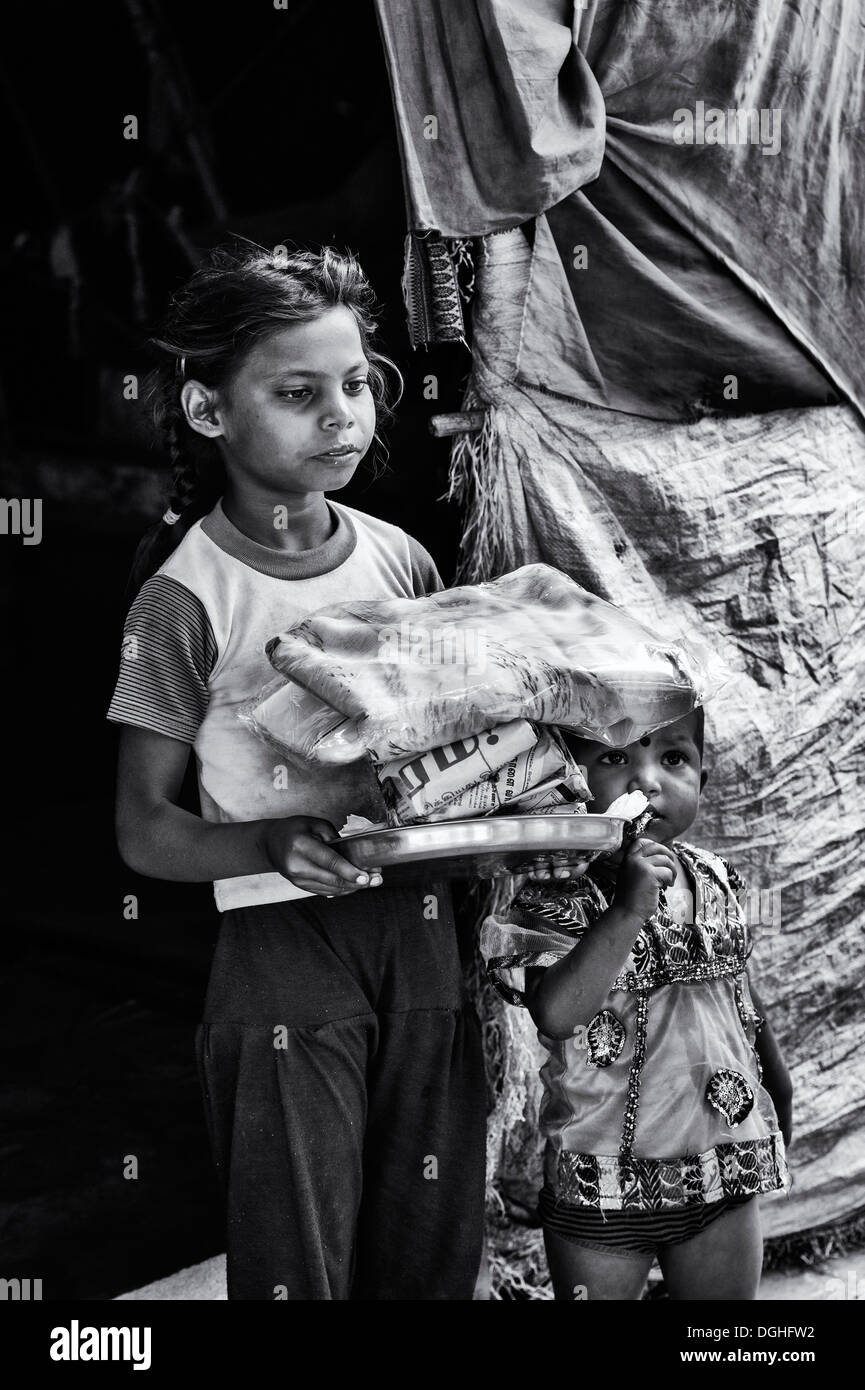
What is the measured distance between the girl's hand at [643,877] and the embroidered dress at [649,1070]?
4.6 inches

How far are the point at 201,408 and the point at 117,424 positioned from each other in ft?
8.10

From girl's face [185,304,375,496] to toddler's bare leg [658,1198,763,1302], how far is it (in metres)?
1.08

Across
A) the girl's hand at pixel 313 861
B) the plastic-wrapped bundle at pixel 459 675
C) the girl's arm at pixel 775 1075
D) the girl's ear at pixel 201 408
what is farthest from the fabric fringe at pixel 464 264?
the girl's arm at pixel 775 1075

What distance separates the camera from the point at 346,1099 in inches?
68.2

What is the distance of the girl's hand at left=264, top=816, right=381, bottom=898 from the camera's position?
148 centimetres

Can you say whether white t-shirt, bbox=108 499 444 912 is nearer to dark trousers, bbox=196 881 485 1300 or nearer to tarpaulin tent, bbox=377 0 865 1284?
dark trousers, bbox=196 881 485 1300

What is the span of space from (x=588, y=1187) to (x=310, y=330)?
1135 mm

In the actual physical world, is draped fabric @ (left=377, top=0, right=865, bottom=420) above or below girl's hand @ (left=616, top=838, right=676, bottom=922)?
above

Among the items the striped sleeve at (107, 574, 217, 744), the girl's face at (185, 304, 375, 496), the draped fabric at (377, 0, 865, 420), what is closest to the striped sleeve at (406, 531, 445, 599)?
the girl's face at (185, 304, 375, 496)

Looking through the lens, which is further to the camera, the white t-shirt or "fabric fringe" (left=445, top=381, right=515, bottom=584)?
"fabric fringe" (left=445, top=381, right=515, bottom=584)

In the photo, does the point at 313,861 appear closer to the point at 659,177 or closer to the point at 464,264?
the point at 464,264

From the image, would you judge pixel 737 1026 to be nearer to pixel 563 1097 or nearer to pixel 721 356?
pixel 563 1097

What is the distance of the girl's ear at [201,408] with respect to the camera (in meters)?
1.73

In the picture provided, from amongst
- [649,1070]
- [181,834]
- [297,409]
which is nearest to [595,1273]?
[649,1070]
